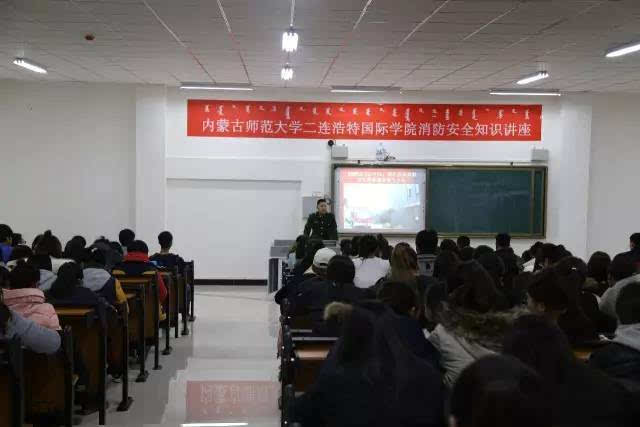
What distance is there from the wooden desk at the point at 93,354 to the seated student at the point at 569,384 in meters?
3.29

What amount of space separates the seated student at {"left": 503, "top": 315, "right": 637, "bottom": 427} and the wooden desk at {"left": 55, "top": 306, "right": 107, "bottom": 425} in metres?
3.29

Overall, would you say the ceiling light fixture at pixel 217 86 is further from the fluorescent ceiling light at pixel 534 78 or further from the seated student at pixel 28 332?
the seated student at pixel 28 332

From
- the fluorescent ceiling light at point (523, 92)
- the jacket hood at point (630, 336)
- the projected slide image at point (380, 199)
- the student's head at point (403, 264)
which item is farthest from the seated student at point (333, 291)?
the fluorescent ceiling light at point (523, 92)

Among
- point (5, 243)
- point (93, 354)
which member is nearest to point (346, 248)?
point (93, 354)

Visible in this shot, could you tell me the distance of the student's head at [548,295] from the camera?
10.8ft

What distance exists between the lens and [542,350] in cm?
185

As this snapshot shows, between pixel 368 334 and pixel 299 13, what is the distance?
185 inches

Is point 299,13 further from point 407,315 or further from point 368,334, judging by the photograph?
point 368,334

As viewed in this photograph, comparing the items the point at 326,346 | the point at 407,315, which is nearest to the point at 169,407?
the point at 326,346

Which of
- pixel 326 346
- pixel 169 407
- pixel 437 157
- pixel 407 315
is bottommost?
pixel 169 407

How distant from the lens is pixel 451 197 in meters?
11.6

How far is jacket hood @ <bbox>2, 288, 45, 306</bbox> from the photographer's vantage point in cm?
390

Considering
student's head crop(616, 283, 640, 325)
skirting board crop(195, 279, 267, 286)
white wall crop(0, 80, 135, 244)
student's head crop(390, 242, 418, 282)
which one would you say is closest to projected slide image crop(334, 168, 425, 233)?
skirting board crop(195, 279, 267, 286)

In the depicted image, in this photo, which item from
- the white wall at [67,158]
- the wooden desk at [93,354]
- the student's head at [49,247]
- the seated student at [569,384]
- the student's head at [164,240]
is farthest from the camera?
the white wall at [67,158]
